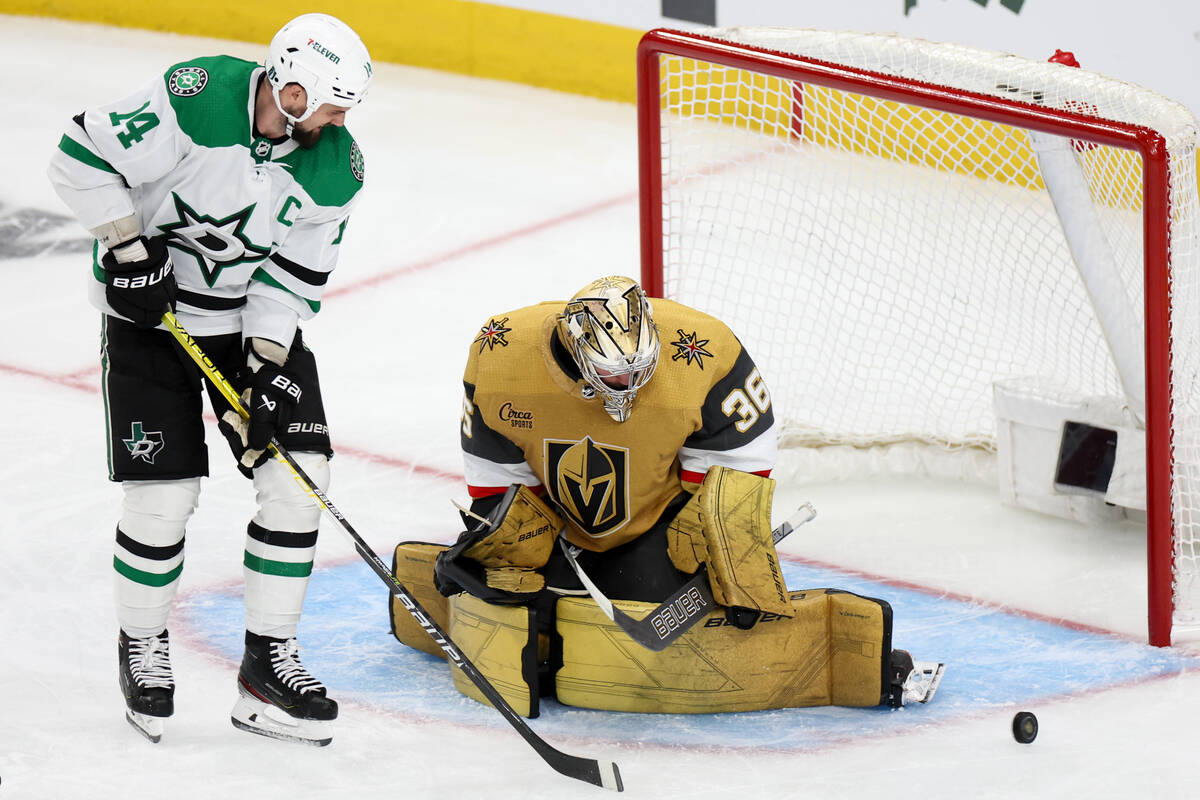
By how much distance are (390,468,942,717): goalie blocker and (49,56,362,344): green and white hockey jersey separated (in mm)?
578

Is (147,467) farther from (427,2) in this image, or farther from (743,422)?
(427,2)

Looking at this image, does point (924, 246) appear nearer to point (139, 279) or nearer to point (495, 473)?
point (495, 473)

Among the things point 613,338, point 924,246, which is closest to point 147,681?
point 613,338

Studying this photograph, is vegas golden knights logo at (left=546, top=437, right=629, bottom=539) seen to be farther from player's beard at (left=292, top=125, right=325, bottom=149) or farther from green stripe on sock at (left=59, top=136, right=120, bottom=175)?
green stripe on sock at (left=59, top=136, right=120, bottom=175)

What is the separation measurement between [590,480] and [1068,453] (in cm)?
136

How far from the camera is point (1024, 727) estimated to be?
321cm

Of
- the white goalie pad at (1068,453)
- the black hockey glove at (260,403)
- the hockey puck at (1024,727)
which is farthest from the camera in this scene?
the white goalie pad at (1068,453)

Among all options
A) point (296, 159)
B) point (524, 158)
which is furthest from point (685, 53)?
point (524, 158)

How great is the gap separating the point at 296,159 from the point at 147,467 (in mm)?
578

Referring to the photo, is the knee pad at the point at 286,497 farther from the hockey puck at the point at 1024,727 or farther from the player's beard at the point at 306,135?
the hockey puck at the point at 1024,727

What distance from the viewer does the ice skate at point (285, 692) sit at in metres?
3.23

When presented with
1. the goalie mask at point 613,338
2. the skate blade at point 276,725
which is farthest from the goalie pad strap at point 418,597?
the goalie mask at point 613,338

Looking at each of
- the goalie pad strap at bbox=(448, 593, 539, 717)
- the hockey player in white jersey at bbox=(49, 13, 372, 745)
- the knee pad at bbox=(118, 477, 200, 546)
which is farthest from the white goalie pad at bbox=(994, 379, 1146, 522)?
the knee pad at bbox=(118, 477, 200, 546)

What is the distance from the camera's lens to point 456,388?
16.9 feet
